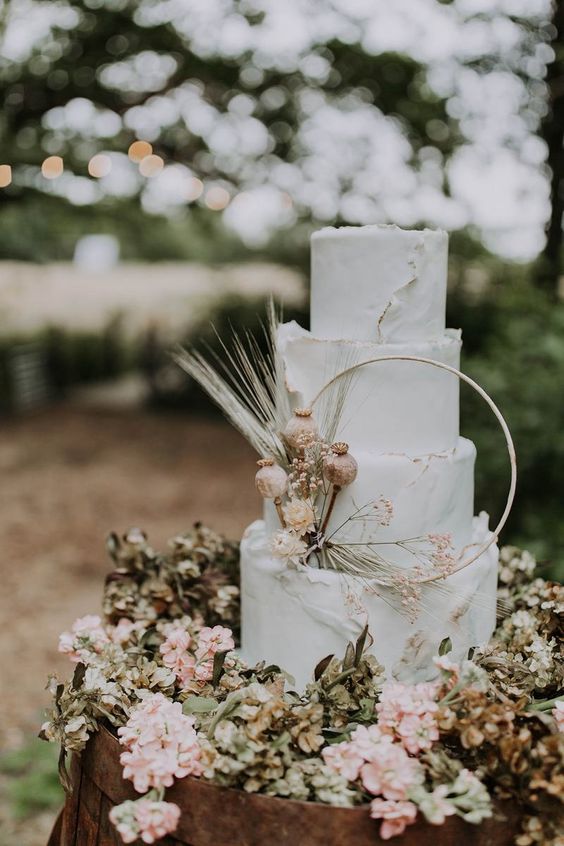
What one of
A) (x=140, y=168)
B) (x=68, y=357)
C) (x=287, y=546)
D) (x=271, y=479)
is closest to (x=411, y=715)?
(x=287, y=546)

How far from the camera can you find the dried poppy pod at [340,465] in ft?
4.72

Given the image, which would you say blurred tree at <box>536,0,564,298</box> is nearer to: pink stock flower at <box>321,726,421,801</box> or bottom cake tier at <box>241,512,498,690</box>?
bottom cake tier at <box>241,512,498,690</box>

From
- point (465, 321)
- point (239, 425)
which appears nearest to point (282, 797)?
point (239, 425)

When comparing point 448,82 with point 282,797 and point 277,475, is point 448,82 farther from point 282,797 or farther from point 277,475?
point 282,797

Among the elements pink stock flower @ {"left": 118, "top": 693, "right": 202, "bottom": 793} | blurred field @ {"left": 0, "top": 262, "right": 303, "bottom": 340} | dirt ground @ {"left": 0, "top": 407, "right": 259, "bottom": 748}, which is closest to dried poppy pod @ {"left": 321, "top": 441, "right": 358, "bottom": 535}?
pink stock flower @ {"left": 118, "top": 693, "right": 202, "bottom": 793}

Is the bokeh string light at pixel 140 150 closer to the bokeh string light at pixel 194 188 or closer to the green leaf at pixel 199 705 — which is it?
the bokeh string light at pixel 194 188

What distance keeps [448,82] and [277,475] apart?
18.6 feet

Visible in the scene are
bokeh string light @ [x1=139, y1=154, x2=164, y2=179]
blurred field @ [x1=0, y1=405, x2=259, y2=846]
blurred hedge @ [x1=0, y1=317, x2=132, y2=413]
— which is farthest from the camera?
blurred hedge @ [x1=0, y1=317, x2=132, y2=413]

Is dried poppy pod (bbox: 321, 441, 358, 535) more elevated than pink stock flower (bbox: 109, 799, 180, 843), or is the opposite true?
dried poppy pod (bbox: 321, 441, 358, 535)

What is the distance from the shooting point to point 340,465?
1.44 meters

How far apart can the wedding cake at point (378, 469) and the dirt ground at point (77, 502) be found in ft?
7.76

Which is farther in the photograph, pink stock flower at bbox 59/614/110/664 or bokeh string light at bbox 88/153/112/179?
bokeh string light at bbox 88/153/112/179

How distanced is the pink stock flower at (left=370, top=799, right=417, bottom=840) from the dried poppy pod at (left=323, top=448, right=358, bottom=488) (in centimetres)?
54

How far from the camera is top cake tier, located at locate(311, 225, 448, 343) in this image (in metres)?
1.51
